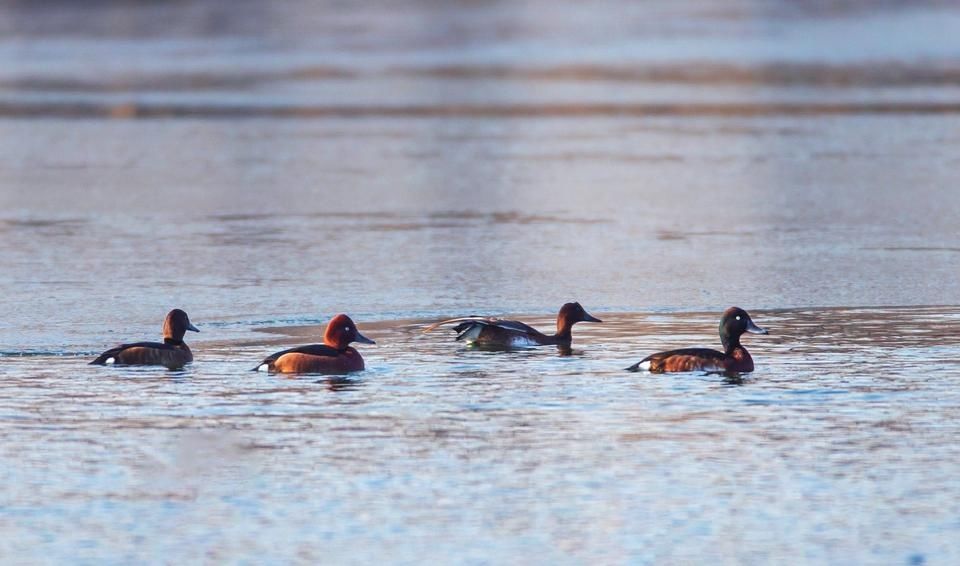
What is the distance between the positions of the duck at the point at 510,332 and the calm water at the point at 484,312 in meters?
0.18

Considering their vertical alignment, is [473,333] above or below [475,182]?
below

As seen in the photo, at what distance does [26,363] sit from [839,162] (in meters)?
12.4

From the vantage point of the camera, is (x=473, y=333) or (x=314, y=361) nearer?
(x=314, y=361)

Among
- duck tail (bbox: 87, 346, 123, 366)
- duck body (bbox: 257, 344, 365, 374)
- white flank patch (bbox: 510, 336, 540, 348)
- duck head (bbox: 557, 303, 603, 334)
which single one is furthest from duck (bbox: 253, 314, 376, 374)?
duck head (bbox: 557, 303, 603, 334)

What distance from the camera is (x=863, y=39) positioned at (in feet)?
159

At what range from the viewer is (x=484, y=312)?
39.5 feet

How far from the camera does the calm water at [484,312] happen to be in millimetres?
6754

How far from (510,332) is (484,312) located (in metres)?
1.66

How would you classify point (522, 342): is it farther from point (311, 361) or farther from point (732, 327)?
point (311, 361)

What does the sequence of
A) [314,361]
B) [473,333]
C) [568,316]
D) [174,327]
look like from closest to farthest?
[314,361], [174,327], [473,333], [568,316]

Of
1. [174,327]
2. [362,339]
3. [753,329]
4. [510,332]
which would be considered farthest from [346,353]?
[753,329]

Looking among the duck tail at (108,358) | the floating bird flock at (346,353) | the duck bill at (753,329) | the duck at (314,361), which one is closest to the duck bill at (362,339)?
the floating bird flock at (346,353)

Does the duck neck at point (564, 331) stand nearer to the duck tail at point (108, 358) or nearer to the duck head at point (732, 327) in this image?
the duck head at point (732, 327)

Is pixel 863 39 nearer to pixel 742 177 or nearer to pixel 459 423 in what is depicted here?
pixel 742 177
